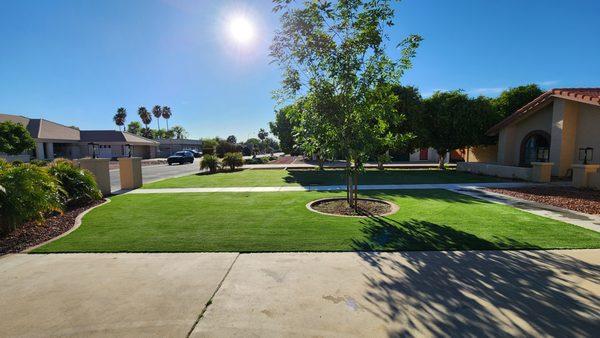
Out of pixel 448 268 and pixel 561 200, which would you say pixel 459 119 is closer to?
pixel 561 200

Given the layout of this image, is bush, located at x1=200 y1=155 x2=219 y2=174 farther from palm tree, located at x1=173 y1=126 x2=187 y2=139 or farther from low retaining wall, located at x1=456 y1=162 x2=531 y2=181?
palm tree, located at x1=173 y1=126 x2=187 y2=139

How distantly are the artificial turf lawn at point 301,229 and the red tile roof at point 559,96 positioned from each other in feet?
31.1

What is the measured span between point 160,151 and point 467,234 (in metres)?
71.2

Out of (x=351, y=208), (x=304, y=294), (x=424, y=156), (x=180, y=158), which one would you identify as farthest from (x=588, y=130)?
(x=180, y=158)

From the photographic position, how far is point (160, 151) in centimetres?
6869

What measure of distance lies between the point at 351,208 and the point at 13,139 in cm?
3675

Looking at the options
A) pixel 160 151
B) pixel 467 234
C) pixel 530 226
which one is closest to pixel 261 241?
pixel 467 234

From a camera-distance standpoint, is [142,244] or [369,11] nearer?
[142,244]

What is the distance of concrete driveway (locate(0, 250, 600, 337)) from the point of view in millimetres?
3197

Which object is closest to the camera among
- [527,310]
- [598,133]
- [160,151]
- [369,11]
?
[527,310]

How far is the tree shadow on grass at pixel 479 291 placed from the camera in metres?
3.17

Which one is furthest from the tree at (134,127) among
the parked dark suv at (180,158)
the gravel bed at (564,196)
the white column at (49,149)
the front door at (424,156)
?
the gravel bed at (564,196)

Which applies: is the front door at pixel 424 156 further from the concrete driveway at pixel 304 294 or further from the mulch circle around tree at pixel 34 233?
the mulch circle around tree at pixel 34 233

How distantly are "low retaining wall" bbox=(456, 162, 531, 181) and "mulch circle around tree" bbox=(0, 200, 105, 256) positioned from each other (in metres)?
18.5
